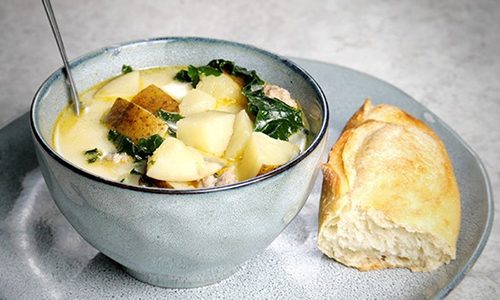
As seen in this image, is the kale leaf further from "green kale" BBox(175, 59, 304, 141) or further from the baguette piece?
the baguette piece

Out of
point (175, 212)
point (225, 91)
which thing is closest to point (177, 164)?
point (175, 212)

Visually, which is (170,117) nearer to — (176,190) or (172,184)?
(172,184)

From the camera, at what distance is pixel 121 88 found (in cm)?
253

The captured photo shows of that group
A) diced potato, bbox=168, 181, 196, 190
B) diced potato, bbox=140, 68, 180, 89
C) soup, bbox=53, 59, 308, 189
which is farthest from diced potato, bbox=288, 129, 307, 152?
diced potato, bbox=140, 68, 180, 89

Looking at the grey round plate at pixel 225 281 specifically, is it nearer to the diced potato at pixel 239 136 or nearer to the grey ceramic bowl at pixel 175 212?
the grey ceramic bowl at pixel 175 212

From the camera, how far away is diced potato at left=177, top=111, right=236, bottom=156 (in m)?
2.17

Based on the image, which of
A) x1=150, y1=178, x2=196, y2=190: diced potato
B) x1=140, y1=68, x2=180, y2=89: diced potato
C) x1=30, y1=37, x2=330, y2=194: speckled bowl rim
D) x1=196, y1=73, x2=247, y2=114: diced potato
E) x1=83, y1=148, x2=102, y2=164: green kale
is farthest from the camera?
x1=140, y1=68, x2=180, y2=89: diced potato

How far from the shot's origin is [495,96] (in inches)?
159

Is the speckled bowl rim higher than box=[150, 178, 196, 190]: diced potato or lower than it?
higher

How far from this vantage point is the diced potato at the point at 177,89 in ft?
8.27

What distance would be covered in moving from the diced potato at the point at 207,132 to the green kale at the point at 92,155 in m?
0.27

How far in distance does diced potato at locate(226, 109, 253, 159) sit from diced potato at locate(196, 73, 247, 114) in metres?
0.19

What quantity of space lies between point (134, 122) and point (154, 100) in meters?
0.19

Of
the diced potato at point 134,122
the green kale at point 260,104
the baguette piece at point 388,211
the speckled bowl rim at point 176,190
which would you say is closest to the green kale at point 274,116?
the green kale at point 260,104
